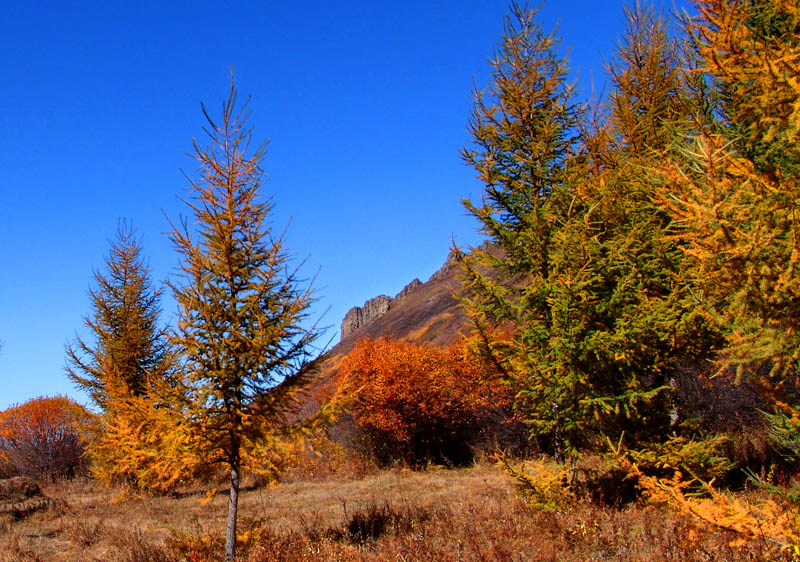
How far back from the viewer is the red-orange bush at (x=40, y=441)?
24703mm

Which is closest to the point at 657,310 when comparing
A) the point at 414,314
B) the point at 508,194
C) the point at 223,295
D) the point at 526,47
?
the point at 508,194

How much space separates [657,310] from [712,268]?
15.1ft

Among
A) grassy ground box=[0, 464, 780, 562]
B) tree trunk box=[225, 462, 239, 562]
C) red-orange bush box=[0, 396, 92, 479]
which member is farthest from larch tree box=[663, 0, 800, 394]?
red-orange bush box=[0, 396, 92, 479]

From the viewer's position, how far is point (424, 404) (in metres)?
21.3

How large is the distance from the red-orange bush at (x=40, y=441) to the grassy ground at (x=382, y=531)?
1017 centimetres

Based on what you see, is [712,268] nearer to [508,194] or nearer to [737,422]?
[508,194]

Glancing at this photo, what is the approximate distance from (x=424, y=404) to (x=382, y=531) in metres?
11.5

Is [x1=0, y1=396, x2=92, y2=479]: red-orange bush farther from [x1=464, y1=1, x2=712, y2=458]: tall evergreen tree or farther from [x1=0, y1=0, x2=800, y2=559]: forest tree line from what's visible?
[x1=464, y1=1, x2=712, y2=458]: tall evergreen tree

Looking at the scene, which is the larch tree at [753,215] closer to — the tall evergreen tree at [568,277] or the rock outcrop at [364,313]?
the tall evergreen tree at [568,277]

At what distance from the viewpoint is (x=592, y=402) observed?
8.38m

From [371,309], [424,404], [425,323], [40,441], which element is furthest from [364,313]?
[424,404]

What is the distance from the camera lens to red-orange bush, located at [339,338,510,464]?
70.1 feet

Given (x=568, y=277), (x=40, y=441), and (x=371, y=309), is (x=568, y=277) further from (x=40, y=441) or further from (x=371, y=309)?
(x=371, y=309)

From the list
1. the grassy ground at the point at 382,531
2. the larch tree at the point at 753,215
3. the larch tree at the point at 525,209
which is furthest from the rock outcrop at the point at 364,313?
the larch tree at the point at 753,215
